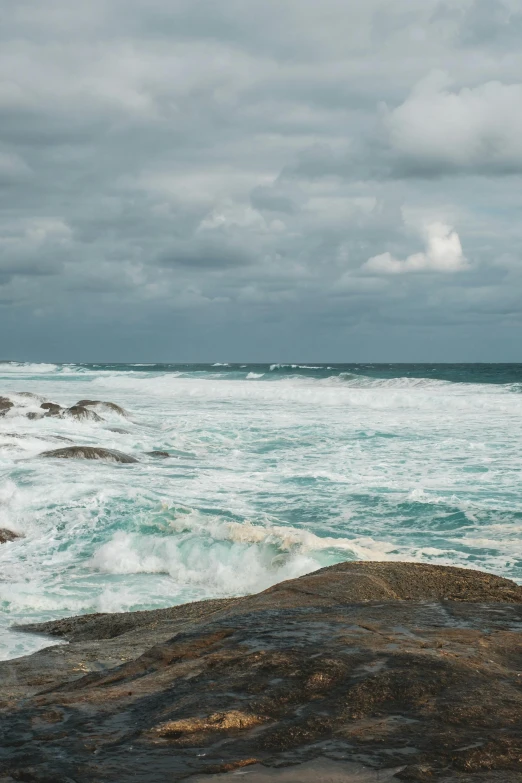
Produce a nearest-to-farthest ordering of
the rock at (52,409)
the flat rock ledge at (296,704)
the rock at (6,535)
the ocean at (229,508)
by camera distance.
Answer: the flat rock ledge at (296,704) < the ocean at (229,508) < the rock at (6,535) < the rock at (52,409)

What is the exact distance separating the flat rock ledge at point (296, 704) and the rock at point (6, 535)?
22.9 ft

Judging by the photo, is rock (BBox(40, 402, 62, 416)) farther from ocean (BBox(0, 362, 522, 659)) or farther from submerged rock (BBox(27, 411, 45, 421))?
ocean (BBox(0, 362, 522, 659))

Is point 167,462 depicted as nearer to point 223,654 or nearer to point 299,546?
point 299,546

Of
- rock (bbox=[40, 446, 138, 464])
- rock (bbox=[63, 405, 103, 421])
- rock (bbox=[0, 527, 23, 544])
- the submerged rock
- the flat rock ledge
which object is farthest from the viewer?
the submerged rock

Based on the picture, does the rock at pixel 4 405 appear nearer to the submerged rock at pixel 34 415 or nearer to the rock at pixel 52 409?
the submerged rock at pixel 34 415

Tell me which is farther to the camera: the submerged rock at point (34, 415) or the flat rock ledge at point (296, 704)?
the submerged rock at point (34, 415)

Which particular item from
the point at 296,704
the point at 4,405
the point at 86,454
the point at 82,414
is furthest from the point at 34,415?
the point at 296,704

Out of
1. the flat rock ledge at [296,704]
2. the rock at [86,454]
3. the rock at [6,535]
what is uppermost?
the flat rock ledge at [296,704]

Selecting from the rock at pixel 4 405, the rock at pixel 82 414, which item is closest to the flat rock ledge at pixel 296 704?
the rock at pixel 82 414

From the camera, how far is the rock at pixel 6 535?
11422mm

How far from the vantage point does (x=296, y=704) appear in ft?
9.75

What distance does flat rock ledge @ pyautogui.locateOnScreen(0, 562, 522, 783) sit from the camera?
2443mm

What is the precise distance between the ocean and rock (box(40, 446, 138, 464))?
453 millimetres

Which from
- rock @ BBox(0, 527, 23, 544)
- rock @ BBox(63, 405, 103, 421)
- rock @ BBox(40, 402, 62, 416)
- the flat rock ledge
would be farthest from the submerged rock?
the flat rock ledge
